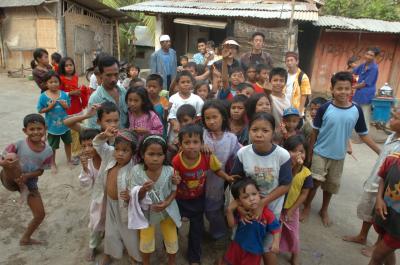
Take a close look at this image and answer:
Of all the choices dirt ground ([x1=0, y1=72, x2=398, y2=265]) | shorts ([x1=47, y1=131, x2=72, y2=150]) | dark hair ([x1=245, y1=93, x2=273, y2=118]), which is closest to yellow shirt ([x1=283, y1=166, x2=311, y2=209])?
dirt ground ([x1=0, y1=72, x2=398, y2=265])

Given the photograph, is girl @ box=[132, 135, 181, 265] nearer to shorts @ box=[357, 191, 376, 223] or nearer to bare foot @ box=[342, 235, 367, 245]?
shorts @ box=[357, 191, 376, 223]

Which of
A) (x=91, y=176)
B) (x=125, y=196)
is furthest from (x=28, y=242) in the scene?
(x=125, y=196)

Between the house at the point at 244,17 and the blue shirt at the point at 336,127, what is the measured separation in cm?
523

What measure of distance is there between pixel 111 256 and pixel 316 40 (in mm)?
9920

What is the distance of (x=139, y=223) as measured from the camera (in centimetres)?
224

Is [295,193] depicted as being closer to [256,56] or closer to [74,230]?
[74,230]

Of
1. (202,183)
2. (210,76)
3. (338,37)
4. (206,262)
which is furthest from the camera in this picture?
(338,37)

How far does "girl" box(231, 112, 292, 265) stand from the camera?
7.20 feet

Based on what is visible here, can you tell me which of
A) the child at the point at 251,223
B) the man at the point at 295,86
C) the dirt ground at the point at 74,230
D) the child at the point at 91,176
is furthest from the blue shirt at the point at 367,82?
the child at the point at 91,176

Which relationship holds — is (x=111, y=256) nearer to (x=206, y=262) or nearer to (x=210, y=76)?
(x=206, y=262)

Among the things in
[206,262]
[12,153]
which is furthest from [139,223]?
[12,153]

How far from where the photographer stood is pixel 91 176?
101 inches

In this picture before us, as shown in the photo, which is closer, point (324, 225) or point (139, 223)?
point (139, 223)

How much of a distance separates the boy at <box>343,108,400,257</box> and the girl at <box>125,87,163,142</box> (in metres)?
2.03
